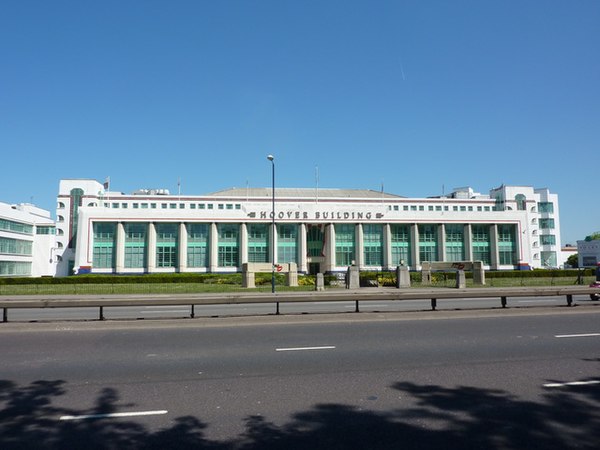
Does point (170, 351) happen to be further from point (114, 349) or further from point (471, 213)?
point (471, 213)

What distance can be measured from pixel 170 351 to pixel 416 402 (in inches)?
221

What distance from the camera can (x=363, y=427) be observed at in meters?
4.95

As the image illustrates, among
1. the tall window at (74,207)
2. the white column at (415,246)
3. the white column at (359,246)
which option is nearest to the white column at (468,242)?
the white column at (415,246)

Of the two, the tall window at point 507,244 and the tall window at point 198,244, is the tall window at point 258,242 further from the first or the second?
the tall window at point 507,244

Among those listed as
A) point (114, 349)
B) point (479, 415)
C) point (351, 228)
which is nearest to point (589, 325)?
point (479, 415)

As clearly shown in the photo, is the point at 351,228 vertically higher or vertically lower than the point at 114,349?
higher

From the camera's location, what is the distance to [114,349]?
9594mm

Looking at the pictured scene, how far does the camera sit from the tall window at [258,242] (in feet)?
209

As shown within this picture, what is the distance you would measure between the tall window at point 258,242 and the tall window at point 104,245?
19.4 metres

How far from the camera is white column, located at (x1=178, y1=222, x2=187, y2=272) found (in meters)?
61.4

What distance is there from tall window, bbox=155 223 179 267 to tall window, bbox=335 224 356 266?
23.7m

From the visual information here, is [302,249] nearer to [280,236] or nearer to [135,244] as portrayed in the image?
[280,236]

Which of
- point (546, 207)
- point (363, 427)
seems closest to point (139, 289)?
point (363, 427)

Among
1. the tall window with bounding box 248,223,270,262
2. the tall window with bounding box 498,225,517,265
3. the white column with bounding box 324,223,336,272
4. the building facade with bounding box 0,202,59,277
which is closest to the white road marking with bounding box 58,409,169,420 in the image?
the tall window with bounding box 248,223,270,262
